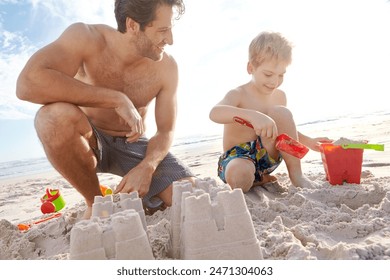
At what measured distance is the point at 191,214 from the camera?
45.6 inches

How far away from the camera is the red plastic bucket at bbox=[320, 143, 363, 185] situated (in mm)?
2301

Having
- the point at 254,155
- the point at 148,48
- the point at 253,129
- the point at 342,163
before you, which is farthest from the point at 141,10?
the point at 342,163

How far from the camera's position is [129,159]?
251 centimetres

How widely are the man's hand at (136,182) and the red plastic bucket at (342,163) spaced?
1093 mm

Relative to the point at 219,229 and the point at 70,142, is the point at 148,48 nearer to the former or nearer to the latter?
the point at 70,142

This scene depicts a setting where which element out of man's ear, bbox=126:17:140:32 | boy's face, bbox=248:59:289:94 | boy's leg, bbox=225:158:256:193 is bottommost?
boy's leg, bbox=225:158:256:193

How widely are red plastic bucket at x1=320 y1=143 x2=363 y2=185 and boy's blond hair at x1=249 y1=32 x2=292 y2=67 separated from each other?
64 centimetres

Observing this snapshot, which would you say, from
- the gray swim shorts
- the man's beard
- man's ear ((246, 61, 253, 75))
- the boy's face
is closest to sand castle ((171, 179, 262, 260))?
the gray swim shorts

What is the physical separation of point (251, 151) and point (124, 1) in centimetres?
129

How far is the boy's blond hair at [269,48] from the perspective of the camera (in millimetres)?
2500

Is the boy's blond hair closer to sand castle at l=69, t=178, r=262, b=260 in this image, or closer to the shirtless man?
the shirtless man

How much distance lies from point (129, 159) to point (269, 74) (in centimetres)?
107

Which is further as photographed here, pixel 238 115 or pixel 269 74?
pixel 269 74

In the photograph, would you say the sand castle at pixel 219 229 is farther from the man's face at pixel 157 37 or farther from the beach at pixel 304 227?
the man's face at pixel 157 37
